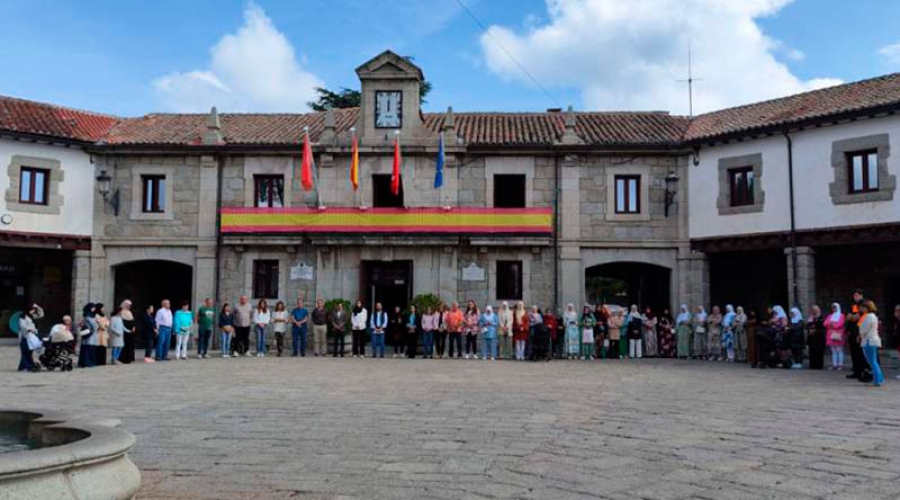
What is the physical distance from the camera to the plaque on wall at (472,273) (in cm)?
2052

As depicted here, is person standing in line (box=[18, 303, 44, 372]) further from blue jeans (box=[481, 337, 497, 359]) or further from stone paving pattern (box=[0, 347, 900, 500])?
blue jeans (box=[481, 337, 497, 359])

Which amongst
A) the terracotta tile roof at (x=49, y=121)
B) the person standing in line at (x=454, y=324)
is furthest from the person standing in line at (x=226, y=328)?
the terracotta tile roof at (x=49, y=121)

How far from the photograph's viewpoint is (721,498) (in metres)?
4.84

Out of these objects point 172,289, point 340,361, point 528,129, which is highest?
point 528,129

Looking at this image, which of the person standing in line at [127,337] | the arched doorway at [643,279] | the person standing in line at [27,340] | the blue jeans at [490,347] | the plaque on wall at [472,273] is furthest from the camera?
the arched doorway at [643,279]

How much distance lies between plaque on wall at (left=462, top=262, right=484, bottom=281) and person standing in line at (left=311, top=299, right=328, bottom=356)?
4.13 meters

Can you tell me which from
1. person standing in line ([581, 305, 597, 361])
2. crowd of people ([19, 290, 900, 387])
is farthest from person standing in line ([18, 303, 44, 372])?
person standing in line ([581, 305, 597, 361])

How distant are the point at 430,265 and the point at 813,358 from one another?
9.91 metres

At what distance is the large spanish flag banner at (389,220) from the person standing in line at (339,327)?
2670 mm

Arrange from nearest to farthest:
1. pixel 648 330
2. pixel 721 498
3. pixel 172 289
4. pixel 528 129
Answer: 1. pixel 721 498
2. pixel 648 330
3. pixel 528 129
4. pixel 172 289

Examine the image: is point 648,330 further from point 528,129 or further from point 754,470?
point 754,470

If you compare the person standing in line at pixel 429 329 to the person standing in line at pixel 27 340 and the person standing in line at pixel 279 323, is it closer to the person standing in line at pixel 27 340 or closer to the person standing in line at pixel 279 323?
the person standing in line at pixel 279 323

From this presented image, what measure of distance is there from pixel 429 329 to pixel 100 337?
7430mm

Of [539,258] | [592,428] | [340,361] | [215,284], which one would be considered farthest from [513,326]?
[592,428]
